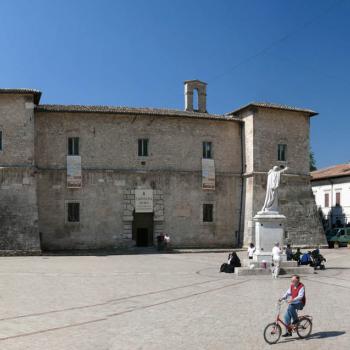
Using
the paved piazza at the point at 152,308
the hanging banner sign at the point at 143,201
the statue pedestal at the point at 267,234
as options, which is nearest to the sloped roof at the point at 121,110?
the hanging banner sign at the point at 143,201

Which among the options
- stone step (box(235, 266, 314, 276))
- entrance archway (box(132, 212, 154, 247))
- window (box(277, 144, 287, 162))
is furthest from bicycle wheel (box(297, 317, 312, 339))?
window (box(277, 144, 287, 162))

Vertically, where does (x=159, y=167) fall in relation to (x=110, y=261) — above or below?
above

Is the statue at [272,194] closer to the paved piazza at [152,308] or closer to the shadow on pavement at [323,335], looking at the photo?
the paved piazza at [152,308]

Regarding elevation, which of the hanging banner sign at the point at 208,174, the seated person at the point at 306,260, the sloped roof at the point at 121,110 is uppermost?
the sloped roof at the point at 121,110

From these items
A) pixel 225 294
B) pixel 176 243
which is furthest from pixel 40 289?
pixel 176 243

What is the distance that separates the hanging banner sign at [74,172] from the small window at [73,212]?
1199mm

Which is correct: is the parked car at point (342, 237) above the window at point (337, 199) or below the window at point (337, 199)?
below

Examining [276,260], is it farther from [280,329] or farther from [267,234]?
[280,329]

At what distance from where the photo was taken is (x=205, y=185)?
109ft

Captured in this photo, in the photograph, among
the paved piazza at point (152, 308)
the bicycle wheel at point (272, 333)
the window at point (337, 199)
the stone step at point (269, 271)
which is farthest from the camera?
the window at point (337, 199)

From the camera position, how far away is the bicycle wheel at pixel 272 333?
887 centimetres

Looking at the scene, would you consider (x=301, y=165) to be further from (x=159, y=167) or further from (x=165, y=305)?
(x=165, y=305)

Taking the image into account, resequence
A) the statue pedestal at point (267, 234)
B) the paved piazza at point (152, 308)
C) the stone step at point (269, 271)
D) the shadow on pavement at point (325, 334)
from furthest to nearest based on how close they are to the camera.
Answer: the statue pedestal at point (267, 234) < the stone step at point (269, 271) < the shadow on pavement at point (325, 334) < the paved piazza at point (152, 308)

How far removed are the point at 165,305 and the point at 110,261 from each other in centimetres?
1240
